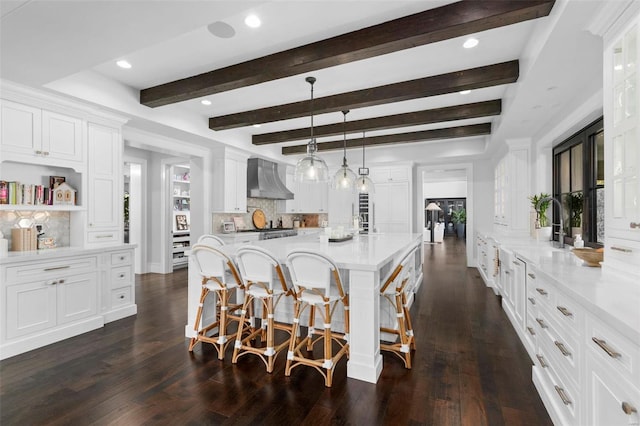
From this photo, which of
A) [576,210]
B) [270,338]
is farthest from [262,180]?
[576,210]

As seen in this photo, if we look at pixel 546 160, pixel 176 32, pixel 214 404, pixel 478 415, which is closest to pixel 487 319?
pixel 478 415

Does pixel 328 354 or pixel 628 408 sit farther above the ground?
pixel 628 408

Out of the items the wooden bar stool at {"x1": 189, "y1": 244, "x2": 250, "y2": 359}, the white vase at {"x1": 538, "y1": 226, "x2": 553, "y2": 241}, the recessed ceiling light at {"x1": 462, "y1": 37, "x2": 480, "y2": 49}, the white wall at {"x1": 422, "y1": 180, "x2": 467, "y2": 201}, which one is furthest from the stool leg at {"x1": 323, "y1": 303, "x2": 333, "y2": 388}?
the white wall at {"x1": 422, "y1": 180, "x2": 467, "y2": 201}

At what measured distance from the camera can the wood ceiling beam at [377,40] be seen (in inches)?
79.8

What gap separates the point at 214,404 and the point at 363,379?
1056mm

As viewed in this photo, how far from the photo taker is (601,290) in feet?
4.99

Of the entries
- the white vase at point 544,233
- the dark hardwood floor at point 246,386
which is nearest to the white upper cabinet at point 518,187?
the white vase at point 544,233

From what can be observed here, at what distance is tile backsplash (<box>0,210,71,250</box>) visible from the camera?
3.15 metres

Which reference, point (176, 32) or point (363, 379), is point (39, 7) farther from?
point (363, 379)

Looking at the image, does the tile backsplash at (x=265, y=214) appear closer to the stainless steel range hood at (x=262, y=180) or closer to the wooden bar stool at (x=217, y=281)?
the stainless steel range hood at (x=262, y=180)

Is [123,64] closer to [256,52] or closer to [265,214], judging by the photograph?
[256,52]

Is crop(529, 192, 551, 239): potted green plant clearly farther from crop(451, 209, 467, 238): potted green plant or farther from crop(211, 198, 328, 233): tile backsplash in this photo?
crop(451, 209, 467, 238): potted green plant

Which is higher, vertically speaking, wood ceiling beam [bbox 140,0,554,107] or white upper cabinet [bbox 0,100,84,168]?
wood ceiling beam [bbox 140,0,554,107]

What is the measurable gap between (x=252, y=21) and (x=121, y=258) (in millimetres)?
3127
